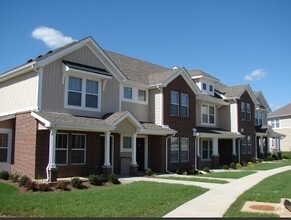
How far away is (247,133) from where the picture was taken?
34281mm

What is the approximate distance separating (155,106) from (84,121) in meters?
7.27

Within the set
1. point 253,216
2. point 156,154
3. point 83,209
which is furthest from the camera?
point 156,154

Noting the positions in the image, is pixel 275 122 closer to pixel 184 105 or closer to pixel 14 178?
→ pixel 184 105

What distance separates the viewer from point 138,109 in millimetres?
23312

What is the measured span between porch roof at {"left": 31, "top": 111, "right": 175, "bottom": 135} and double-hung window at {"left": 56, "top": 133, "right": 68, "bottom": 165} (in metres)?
1.14

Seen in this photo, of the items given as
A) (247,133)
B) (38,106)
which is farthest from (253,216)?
(247,133)

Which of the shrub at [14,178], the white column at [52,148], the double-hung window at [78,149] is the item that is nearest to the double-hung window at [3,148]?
the shrub at [14,178]

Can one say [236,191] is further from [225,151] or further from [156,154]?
[225,151]

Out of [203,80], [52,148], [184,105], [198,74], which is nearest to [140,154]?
[184,105]

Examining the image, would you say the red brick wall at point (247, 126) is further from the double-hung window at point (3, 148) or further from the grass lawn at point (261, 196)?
the double-hung window at point (3, 148)

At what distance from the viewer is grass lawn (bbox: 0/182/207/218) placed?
10016mm

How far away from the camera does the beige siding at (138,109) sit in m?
22.2

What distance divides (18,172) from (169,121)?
35.2 ft

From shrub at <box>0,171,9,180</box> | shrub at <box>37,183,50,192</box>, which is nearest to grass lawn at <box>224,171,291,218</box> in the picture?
shrub at <box>37,183,50,192</box>
